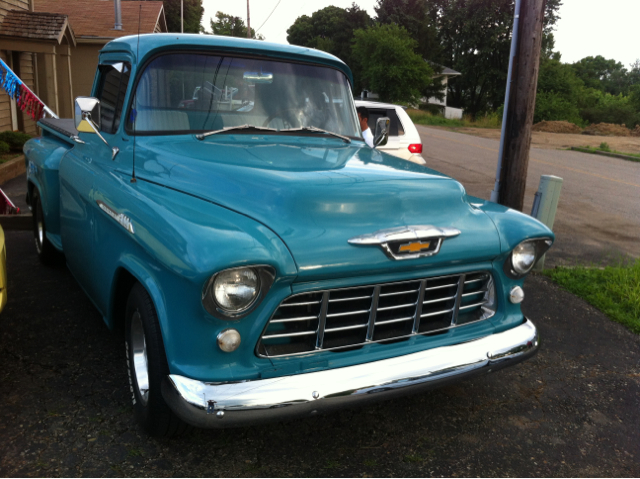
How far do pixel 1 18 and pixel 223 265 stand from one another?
1518cm

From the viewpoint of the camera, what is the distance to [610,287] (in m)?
5.35

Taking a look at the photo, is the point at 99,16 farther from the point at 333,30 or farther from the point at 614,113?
the point at 333,30

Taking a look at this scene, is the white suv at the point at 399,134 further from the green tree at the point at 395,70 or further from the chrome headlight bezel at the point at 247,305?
the green tree at the point at 395,70

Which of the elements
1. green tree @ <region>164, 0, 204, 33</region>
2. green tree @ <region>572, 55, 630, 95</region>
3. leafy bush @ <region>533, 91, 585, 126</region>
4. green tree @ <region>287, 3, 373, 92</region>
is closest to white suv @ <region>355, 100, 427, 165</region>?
leafy bush @ <region>533, 91, 585, 126</region>

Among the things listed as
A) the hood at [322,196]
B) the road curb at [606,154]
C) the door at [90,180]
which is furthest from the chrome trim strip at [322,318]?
the road curb at [606,154]

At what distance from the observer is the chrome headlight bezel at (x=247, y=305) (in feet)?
7.30

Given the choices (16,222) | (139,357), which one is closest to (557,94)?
(16,222)

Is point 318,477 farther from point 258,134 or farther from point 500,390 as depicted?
point 258,134

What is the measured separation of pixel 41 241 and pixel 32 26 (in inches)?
462

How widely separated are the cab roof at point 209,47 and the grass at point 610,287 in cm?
309

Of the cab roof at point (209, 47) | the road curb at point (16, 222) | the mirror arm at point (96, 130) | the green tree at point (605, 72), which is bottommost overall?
the road curb at point (16, 222)

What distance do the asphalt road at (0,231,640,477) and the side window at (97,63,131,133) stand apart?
4.68 feet

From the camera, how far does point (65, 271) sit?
5195 mm

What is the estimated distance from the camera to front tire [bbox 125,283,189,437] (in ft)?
8.13
